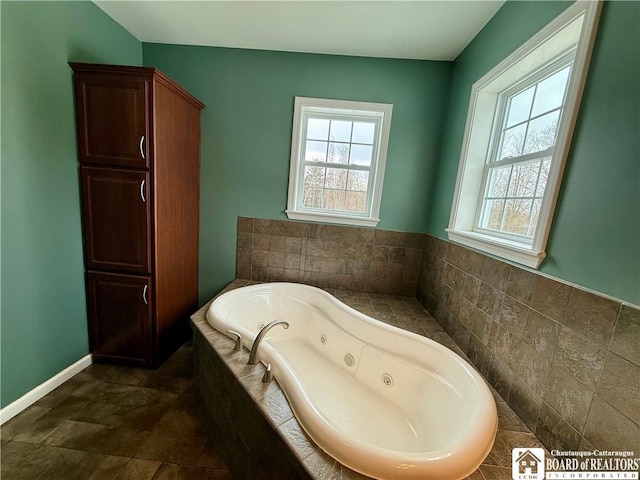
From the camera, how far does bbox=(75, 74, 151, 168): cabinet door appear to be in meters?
1.49

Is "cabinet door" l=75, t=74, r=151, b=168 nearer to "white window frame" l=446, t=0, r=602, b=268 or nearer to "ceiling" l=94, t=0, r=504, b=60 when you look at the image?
"ceiling" l=94, t=0, r=504, b=60

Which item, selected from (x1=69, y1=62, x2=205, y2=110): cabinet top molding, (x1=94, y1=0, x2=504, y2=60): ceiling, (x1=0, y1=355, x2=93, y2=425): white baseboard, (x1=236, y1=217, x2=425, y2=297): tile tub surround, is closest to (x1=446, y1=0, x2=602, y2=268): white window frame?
(x1=94, y1=0, x2=504, y2=60): ceiling

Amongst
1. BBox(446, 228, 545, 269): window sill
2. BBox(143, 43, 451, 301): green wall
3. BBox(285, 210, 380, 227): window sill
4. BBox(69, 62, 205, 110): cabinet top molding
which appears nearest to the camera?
BBox(446, 228, 545, 269): window sill

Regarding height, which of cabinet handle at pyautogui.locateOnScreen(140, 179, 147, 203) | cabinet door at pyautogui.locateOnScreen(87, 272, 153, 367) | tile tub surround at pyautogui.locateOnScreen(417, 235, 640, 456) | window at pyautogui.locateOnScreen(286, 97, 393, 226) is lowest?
cabinet door at pyautogui.locateOnScreen(87, 272, 153, 367)

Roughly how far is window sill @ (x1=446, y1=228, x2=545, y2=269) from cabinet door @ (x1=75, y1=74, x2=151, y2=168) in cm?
218

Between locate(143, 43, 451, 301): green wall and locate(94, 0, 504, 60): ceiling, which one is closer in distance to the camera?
locate(94, 0, 504, 60): ceiling

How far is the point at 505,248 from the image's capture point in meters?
1.20

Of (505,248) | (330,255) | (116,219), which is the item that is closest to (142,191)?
(116,219)

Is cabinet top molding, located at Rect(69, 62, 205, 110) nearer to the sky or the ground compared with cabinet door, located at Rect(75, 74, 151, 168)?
nearer to the sky

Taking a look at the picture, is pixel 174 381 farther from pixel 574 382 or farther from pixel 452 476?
pixel 574 382

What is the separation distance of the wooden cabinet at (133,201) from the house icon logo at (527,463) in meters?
2.13

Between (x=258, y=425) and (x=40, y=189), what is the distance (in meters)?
1.83

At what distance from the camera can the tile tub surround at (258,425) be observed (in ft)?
2.60

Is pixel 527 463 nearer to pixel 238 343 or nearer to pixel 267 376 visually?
pixel 267 376
